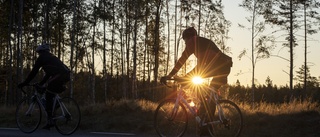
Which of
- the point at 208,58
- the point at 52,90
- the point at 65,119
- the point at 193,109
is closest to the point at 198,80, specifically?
the point at 208,58

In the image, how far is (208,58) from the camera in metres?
9.28

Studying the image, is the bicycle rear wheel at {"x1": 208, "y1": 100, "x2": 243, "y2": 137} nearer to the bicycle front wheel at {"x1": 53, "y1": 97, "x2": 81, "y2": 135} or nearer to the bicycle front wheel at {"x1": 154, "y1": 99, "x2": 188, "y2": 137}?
the bicycle front wheel at {"x1": 154, "y1": 99, "x2": 188, "y2": 137}

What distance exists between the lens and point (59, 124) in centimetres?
1146

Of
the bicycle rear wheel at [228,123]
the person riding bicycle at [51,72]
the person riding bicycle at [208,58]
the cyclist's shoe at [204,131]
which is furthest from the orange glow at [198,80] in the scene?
the person riding bicycle at [51,72]

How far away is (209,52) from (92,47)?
125 ft

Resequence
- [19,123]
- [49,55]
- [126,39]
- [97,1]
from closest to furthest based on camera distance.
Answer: [49,55], [19,123], [97,1], [126,39]

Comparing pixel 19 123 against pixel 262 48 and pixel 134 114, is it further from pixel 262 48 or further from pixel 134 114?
pixel 262 48

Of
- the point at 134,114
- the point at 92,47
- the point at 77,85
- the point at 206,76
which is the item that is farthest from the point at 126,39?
the point at 206,76

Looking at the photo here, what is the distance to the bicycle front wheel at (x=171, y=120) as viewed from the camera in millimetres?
9781

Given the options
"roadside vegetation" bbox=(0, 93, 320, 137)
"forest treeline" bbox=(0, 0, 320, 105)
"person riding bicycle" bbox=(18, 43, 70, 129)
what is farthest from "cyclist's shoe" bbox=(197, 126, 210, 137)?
"forest treeline" bbox=(0, 0, 320, 105)

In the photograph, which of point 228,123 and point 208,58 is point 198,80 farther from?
point 228,123

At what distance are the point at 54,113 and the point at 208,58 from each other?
13.8ft

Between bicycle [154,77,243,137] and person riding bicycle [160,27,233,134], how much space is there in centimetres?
28

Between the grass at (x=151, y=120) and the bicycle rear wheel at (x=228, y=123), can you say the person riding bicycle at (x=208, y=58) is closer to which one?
the bicycle rear wheel at (x=228, y=123)
